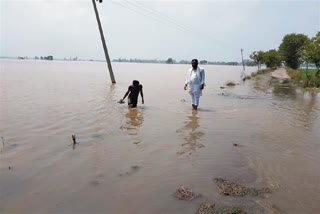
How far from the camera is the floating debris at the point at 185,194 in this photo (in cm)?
452

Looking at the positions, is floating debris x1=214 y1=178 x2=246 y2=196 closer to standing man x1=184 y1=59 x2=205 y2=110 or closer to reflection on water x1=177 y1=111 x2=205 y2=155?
reflection on water x1=177 y1=111 x2=205 y2=155

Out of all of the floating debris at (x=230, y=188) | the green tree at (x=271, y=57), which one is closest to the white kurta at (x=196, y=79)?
the floating debris at (x=230, y=188)

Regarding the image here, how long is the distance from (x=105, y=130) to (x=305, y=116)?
7887mm

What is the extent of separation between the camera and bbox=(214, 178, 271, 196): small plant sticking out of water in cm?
470

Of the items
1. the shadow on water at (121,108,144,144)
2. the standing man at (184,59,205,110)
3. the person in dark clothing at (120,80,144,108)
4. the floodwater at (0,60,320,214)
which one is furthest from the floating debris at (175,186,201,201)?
the person in dark clothing at (120,80,144,108)

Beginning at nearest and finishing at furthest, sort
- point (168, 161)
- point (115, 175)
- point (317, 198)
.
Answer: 1. point (317, 198)
2. point (115, 175)
3. point (168, 161)

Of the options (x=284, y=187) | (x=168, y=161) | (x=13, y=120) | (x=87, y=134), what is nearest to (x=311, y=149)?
(x=284, y=187)

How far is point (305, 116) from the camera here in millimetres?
12680

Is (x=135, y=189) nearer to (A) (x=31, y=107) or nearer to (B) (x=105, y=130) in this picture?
(B) (x=105, y=130)

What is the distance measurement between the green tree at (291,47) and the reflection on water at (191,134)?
63.7 m

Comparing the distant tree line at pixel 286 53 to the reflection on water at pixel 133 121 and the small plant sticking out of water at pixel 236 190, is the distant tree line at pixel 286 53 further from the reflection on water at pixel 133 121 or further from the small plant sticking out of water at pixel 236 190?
the small plant sticking out of water at pixel 236 190

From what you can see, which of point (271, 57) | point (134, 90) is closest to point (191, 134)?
point (134, 90)

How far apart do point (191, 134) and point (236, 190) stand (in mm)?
3910

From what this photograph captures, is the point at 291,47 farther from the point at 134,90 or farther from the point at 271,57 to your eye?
the point at 134,90
